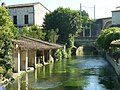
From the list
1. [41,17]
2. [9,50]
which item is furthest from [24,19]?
[9,50]

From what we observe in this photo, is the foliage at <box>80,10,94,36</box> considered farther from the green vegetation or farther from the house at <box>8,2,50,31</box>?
the green vegetation

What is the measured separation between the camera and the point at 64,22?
54969 mm

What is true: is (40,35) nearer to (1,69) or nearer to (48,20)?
(48,20)

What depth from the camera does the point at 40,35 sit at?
4956 centimetres

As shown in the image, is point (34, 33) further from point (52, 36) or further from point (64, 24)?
point (64, 24)

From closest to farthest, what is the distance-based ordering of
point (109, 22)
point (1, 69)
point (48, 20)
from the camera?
point (1, 69) → point (48, 20) → point (109, 22)

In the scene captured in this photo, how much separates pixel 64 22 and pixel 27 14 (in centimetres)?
720

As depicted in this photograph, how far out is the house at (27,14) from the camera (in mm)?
57219

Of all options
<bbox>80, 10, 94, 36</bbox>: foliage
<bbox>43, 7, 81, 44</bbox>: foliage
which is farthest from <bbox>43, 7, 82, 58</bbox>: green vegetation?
<bbox>80, 10, 94, 36</bbox>: foliage

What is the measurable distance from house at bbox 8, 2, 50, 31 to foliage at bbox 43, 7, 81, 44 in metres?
2.58

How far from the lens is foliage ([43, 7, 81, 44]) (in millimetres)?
55019

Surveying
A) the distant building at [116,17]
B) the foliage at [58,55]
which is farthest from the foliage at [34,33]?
the distant building at [116,17]

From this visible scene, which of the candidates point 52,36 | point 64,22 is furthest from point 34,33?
point 64,22

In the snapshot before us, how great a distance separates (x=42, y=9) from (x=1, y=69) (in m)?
38.8
